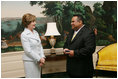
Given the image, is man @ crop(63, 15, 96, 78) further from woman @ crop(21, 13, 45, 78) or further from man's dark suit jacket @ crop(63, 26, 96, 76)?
woman @ crop(21, 13, 45, 78)

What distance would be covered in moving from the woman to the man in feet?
1.61

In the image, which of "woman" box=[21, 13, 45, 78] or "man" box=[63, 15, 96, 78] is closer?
"man" box=[63, 15, 96, 78]

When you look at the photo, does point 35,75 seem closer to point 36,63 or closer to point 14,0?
point 36,63

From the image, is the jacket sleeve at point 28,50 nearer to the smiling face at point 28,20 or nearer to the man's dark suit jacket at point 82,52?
the smiling face at point 28,20

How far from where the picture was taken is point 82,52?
260cm

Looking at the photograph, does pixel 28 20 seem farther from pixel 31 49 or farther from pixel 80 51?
pixel 80 51

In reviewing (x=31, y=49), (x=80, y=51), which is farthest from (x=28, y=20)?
(x=80, y=51)

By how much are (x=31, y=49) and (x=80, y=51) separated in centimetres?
79

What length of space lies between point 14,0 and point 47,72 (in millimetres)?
2308

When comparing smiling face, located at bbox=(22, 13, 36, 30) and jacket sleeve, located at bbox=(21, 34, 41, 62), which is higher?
smiling face, located at bbox=(22, 13, 36, 30)

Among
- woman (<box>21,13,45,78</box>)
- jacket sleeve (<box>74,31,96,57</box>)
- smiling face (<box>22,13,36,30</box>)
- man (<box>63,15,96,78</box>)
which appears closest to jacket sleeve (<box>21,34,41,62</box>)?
woman (<box>21,13,45,78</box>)

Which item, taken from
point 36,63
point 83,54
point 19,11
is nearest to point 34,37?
point 36,63

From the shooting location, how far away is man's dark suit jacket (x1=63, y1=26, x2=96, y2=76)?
2.61 m

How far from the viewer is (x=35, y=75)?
2.89m
